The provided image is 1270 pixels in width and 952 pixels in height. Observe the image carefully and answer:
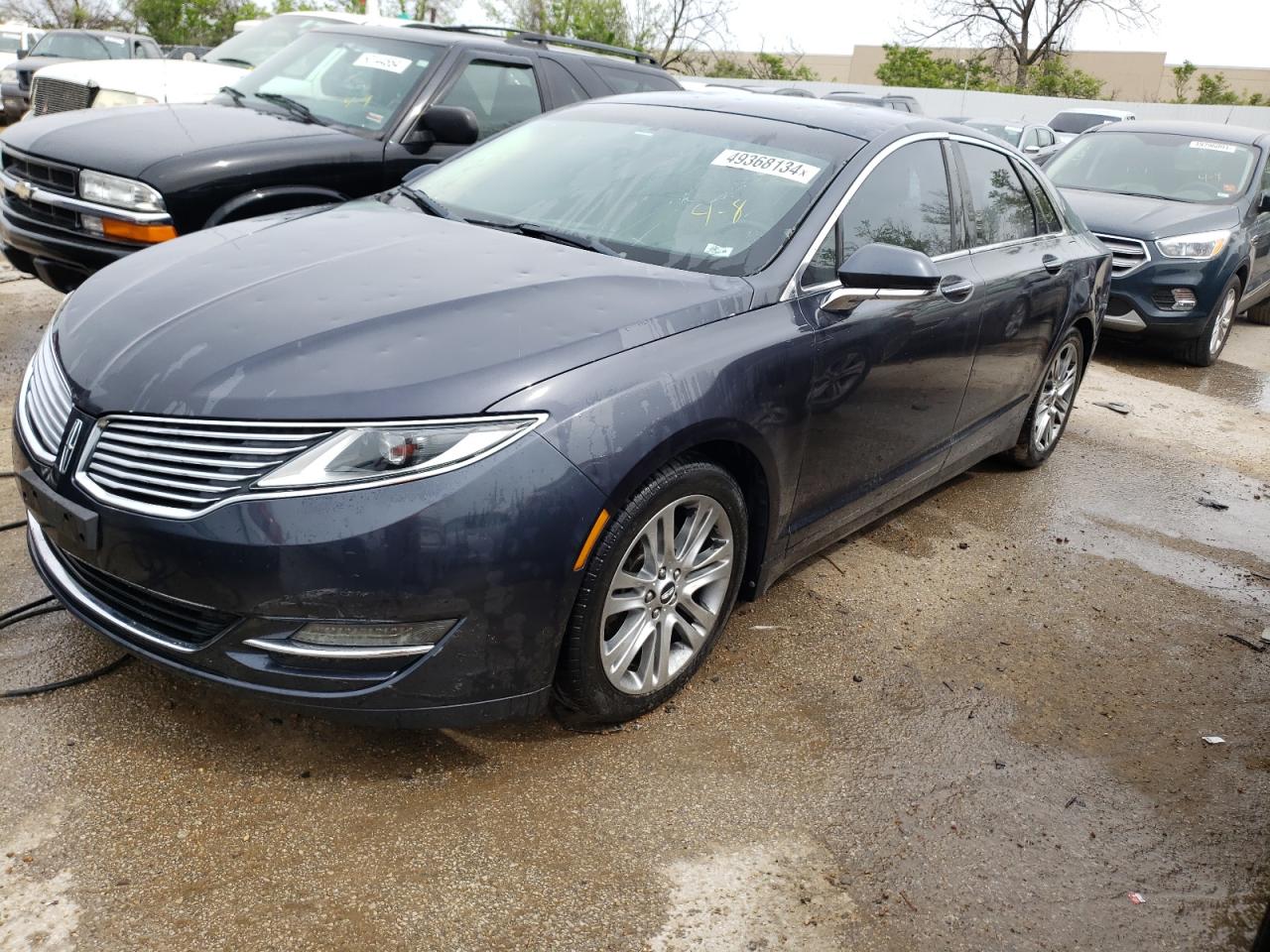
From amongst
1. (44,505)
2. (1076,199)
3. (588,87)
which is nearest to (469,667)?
(44,505)

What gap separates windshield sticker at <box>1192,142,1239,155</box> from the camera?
9445mm

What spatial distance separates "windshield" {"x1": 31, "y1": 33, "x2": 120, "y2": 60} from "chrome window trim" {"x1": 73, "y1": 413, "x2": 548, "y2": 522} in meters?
20.5

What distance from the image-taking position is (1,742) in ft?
9.01

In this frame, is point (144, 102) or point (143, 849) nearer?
point (143, 849)

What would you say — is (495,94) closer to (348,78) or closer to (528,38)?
(528,38)

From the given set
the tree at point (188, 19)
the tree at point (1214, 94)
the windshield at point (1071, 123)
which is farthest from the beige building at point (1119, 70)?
the windshield at point (1071, 123)

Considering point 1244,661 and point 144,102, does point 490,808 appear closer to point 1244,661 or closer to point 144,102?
point 1244,661

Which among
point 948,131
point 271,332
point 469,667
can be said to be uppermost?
point 948,131

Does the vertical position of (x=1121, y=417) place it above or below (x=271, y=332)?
below

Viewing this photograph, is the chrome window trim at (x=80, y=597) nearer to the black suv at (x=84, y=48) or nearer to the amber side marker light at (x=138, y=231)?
the amber side marker light at (x=138, y=231)

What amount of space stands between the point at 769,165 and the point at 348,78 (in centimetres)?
388

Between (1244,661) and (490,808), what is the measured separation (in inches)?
115

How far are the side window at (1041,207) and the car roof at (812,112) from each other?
2.47 ft

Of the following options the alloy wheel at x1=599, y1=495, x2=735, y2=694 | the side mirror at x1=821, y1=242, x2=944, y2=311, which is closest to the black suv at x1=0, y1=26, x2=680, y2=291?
the side mirror at x1=821, y1=242, x2=944, y2=311
